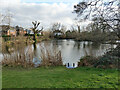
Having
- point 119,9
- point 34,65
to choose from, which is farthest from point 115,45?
point 34,65

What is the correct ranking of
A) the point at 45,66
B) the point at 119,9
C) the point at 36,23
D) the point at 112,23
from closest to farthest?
the point at 45,66, the point at 119,9, the point at 112,23, the point at 36,23

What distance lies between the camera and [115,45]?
26.4ft

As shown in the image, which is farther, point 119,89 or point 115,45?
point 115,45

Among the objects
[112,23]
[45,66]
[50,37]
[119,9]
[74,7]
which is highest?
[74,7]

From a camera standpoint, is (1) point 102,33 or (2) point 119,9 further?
(1) point 102,33

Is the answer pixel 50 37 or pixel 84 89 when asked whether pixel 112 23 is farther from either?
pixel 84 89

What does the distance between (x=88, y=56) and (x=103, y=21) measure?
116 inches

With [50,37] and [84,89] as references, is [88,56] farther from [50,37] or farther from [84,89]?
[84,89]

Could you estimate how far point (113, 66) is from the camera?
223 inches

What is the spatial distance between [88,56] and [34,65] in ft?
12.1

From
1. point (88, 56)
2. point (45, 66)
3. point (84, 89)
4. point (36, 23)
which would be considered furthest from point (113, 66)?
point (36, 23)

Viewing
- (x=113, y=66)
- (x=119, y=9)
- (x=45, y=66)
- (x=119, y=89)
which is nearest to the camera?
(x=119, y=89)

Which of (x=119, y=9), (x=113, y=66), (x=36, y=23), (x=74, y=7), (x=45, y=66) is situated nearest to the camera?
(x=113, y=66)

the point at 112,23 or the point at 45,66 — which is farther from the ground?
the point at 112,23
